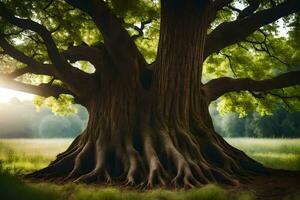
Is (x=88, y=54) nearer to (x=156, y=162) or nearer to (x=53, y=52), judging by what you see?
(x=53, y=52)

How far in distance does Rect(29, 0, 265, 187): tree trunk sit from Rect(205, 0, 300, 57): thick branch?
1.36 m

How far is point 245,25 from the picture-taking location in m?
13.9

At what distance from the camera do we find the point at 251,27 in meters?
13.9

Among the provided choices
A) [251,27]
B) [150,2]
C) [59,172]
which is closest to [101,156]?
[59,172]

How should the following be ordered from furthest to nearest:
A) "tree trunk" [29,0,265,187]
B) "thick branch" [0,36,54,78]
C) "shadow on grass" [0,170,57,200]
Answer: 1. "thick branch" [0,36,54,78]
2. "tree trunk" [29,0,265,187]
3. "shadow on grass" [0,170,57,200]

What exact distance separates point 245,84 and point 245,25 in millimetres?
2447

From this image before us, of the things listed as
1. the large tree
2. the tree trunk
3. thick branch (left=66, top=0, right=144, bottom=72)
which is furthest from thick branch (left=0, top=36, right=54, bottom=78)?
thick branch (left=66, top=0, right=144, bottom=72)

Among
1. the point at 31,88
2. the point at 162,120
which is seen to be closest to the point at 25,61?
the point at 31,88

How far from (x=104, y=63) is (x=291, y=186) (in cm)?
660

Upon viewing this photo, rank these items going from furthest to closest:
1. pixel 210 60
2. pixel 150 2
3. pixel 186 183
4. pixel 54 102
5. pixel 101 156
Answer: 1. pixel 54 102
2. pixel 210 60
3. pixel 150 2
4. pixel 101 156
5. pixel 186 183

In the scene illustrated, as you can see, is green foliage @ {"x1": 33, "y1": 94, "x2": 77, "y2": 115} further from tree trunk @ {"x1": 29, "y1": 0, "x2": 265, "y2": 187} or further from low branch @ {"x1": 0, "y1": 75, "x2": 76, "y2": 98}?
tree trunk @ {"x1": 29, "y1": 0, "x2": 265, "y2": 187}

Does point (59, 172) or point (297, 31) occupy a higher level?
point (297, 31)

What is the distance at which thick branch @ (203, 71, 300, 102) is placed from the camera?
1477 centimetres

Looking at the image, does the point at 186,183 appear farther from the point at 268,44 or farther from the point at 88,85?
the point at 268,44
